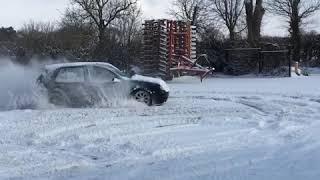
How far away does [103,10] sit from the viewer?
41.0 m

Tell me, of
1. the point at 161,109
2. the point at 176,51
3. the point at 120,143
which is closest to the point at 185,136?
the point at 120,143

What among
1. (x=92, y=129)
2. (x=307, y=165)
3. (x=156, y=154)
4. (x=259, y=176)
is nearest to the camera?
(x=259, y=176)

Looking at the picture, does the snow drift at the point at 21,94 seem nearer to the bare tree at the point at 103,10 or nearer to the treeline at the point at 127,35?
the treeline at the point at 127,35

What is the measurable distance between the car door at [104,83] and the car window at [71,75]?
0.24 m

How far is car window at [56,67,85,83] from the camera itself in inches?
622

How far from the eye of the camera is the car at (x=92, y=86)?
1571 cm

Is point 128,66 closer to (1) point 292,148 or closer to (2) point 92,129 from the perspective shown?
(2) point 92,129

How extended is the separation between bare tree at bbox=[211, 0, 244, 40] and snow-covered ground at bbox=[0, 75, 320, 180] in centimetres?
3746

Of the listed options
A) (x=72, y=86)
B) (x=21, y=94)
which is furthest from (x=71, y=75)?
(x=21, y=94)

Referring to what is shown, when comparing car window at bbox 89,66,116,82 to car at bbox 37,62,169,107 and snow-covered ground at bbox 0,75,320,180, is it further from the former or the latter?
snow-covered ground at bbox 0,75,320,180

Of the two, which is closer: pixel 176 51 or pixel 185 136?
pixel 185 136

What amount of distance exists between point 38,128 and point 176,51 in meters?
19.1

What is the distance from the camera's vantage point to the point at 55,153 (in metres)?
9.00

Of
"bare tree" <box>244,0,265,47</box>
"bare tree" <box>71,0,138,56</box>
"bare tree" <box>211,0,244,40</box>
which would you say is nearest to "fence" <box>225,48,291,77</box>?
"bare tree" <box>244,0,265,47</box>
